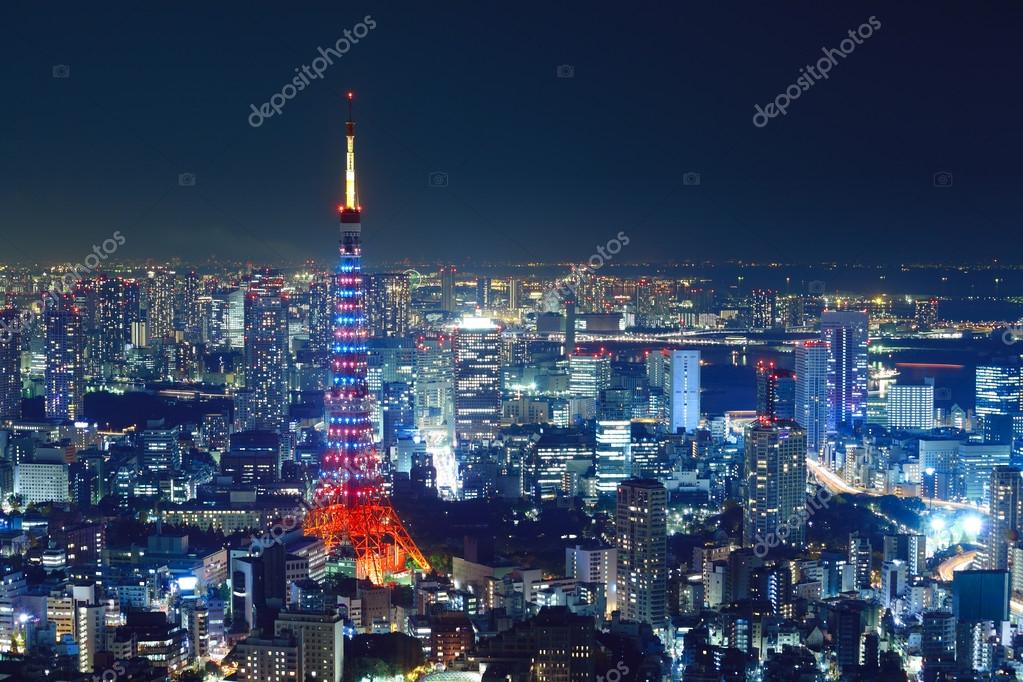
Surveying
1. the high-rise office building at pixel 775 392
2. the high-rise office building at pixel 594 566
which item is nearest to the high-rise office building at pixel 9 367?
the high-rise office building at pixel 775 392

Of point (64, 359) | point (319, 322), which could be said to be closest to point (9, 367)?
point (64, 359)

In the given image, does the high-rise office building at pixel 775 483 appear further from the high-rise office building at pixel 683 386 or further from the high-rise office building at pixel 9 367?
the high-rise office building at pixel 9 367

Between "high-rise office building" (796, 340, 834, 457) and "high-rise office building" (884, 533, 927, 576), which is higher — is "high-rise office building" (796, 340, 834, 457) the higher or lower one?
the higher one

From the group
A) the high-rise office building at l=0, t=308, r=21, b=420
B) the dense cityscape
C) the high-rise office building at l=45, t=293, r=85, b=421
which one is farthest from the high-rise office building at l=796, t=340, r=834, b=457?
the high-rise office building at l=0, t=308, r=21, b=420

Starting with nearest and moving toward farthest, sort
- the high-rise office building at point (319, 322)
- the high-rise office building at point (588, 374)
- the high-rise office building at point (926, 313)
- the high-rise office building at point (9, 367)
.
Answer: the high-rise office building at point (9, 367)
the high-rise office building at point (926, 313)
the high-rise office building at point (319, 322)
the high-rise office building at point (588, 374)

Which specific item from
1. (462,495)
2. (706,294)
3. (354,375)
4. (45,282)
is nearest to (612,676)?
(354,375)

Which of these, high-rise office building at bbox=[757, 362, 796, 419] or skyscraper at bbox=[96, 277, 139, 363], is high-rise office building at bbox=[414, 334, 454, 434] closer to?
high-rise office building at bbox=[757, 362, 796, 419]

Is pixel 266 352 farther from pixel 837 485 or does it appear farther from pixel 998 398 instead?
pixel 998 398
